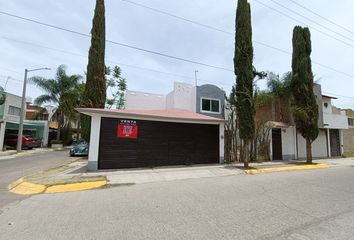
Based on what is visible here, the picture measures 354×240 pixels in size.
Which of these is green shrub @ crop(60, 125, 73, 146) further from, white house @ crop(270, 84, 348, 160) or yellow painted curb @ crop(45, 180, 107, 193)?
white house @ crop(270, 84, 348, 160)

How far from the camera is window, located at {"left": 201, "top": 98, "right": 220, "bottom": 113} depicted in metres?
23.2

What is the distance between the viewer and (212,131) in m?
15.7

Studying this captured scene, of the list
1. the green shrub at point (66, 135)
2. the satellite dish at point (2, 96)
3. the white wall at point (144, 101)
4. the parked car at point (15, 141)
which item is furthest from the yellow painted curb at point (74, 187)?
the green shrub at point (66, 135)

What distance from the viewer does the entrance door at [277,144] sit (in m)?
19.3

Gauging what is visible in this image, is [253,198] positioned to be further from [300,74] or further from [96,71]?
[96,71]

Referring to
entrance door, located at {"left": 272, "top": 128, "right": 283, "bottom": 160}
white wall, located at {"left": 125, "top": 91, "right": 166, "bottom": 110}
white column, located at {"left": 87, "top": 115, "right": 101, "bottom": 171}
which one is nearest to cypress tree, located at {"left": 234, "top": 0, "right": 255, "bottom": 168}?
entrance door, located at {"left": 272, "top": 128, "right": 283, "bottom": 160}

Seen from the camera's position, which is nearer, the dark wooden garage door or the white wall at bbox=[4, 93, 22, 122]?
the dark wooden garage door

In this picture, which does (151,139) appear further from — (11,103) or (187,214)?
(11,103)

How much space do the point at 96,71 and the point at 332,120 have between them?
22.7 metres

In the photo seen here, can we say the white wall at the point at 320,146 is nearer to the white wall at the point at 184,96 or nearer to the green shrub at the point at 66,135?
the white wall at the point at 184,96

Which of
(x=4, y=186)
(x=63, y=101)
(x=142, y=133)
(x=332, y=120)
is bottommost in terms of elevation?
(x=4, y=186)

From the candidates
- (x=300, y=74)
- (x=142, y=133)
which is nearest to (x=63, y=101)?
(x=142, y=133)

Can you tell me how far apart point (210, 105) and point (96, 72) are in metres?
11.3

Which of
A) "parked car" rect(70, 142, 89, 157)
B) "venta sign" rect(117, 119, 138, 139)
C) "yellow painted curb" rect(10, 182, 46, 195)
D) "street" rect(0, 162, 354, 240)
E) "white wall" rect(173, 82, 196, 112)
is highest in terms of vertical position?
"white wall" rect(173, 82, 196, 112)
